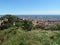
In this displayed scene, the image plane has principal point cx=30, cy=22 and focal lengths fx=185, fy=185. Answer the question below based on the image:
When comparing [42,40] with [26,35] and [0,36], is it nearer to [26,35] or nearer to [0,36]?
[26,35]

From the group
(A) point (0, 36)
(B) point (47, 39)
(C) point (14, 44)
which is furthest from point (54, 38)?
(A) point (0, 36)

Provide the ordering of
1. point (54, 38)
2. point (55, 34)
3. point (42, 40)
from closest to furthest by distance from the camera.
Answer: point (42, 40), point (54, 38), point (55, 34)


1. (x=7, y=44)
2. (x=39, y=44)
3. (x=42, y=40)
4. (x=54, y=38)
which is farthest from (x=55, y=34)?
(x=7, y=44)

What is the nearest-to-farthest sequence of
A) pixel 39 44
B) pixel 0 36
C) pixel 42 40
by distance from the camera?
pixel 39 44 < pixel 42 40 < pixel 0 36

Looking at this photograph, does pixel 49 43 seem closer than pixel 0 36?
Yes

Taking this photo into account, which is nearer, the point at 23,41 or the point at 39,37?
the point at 23,41

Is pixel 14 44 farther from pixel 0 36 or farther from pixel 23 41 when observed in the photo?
pixel 0 36

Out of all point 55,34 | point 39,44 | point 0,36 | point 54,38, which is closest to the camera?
point 39,44

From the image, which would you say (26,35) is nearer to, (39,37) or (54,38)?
(39,37)

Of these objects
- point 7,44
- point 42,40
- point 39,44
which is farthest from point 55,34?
point 7,44
